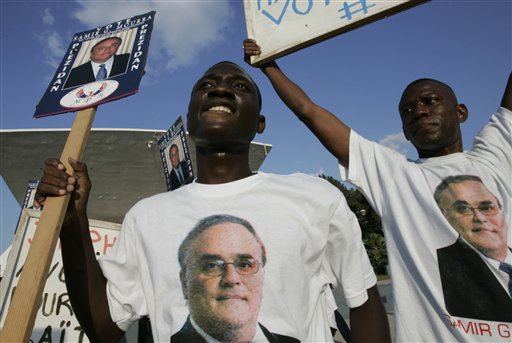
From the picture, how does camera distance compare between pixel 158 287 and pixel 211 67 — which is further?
pixel 211 67

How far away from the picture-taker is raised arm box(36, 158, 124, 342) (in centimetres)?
119

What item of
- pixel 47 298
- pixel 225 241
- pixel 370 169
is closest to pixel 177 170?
pixel 47 298

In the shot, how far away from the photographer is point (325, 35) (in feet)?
5.03

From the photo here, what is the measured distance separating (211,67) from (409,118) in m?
1.17

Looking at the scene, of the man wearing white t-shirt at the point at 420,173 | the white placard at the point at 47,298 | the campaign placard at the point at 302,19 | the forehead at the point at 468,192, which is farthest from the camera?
the white placard at the point at 47,298

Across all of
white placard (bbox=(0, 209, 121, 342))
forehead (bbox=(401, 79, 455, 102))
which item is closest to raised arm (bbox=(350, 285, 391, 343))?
forehead (bbox=(401, 79, 455, 102))

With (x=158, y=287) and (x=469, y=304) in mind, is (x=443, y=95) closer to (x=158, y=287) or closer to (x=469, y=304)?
(x=469, y=304)

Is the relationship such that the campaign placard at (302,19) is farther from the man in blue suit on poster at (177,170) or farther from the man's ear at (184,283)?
the man in blue suit on poster at (177,170)

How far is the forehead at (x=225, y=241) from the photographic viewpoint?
112 cm

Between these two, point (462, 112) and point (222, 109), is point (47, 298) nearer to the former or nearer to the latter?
point (222, 109)

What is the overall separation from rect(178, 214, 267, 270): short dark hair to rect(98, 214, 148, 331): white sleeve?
222mm

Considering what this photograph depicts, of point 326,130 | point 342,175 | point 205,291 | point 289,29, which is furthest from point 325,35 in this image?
point 205,291

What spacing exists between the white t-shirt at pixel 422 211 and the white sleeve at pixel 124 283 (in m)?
1.14

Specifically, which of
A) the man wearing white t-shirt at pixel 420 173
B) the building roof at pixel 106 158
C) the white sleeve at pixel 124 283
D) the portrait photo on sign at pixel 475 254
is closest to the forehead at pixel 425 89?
the man wearing white t-shirt at pixel 420 173
